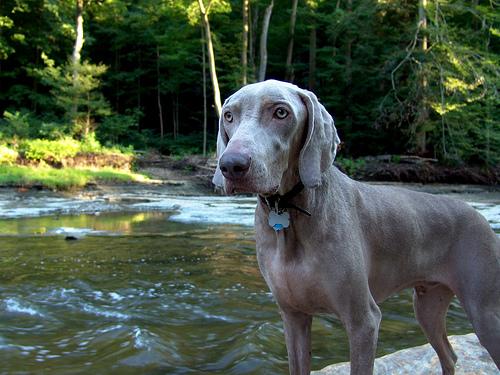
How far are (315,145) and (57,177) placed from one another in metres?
16.6

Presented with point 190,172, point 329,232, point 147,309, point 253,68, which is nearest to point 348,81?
point 253,68

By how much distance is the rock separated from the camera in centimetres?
356

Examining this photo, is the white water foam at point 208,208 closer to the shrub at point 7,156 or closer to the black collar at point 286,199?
the shrub at point 7,156

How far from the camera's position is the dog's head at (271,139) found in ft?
7.15

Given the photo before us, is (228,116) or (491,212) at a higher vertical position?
(228,116)

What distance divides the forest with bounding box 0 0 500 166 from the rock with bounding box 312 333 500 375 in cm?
1704

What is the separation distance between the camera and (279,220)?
8.39 ft

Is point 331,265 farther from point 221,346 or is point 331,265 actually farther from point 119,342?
point 119,342

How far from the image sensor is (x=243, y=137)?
222 centimetres

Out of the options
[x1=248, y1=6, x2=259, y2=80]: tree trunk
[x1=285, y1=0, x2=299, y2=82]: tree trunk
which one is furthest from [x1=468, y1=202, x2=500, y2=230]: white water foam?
[x1=248, y1=6, x2=259, y2=80]: tree trunk

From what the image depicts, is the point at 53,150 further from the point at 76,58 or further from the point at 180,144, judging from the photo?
the point at 180,144

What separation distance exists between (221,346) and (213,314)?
0.85 metres

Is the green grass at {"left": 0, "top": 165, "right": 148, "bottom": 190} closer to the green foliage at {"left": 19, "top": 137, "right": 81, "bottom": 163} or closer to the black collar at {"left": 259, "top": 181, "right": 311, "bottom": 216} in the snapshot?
the green foliage at {"left": 19, "top": 137, "right": 81, "bottom": 163}

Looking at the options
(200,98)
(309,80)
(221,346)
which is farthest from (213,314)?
(200,98)
